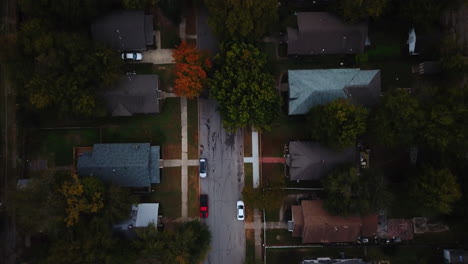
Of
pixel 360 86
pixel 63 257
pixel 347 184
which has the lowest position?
pixel 63 257

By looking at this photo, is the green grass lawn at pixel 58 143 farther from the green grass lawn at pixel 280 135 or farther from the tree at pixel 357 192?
the tree at pixel 357 192

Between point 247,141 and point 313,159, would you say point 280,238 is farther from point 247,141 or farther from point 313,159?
point 247,141

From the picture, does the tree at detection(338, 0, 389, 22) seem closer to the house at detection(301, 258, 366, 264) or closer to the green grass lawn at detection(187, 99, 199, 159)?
the green grass lawn at detection(187, 99, 199, 159)

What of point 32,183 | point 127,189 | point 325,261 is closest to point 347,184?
point 325,261

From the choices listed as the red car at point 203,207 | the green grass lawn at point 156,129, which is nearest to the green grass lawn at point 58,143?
the green grass lawn at point 156,129

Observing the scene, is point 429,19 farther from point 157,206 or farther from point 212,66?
point 157,206
